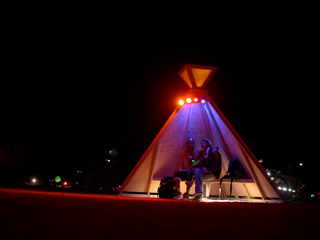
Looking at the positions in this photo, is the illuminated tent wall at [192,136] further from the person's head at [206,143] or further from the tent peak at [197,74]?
the person's head at [206,143]

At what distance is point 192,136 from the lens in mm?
10398

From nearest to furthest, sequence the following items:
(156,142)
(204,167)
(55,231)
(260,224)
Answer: (55,231) < (260,224) < (204,167) < (156,142)

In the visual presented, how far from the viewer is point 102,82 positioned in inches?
659

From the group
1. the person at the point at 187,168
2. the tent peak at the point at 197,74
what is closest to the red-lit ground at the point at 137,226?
the person at the point at 187,168

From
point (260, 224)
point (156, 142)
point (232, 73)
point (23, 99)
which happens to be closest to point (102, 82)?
point (23, 99)

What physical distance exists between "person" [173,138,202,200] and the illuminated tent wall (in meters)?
0.63

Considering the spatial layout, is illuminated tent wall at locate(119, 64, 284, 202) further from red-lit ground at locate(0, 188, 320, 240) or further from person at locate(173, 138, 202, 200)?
red-lit ground at locate(0, 188, 320, 240)

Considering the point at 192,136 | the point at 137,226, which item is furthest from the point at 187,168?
the point at 137,226

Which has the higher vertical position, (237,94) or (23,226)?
(237,94)

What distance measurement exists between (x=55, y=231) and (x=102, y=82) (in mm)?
14242

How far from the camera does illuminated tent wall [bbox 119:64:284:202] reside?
30.5ft

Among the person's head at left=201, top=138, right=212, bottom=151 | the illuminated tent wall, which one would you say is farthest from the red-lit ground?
the illuminated tent wall

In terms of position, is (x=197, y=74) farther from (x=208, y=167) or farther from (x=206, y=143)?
(x=208, y=167)

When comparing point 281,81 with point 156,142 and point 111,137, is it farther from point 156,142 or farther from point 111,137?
point 111,137
